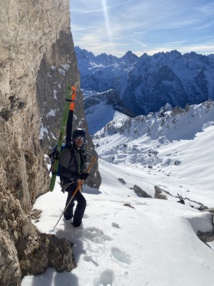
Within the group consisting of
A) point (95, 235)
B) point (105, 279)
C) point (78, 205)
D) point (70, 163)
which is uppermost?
point (70, 163)

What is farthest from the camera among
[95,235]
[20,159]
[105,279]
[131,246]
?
[20,159]

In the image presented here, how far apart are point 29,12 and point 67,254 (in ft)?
28.3

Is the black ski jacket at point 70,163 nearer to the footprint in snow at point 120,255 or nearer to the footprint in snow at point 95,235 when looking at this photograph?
the footprint in snow at point 95,235

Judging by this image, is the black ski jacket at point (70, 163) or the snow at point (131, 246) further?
the black ski jacket at point (70, 163)

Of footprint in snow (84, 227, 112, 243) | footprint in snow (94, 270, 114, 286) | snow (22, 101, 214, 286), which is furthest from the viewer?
footprint in snow (84, 227, 112, 243)

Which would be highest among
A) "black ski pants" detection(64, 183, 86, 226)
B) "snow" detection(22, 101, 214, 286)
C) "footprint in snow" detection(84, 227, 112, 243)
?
"black ski pants" detection(64, 183, 86, 226)

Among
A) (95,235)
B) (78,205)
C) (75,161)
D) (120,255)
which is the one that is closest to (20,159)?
(75,161)

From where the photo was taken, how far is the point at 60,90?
276ft

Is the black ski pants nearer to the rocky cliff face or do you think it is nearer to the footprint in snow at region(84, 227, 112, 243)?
the footprint in snow at region(84, 227, 112, 243)

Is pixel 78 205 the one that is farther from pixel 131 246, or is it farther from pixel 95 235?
pixel 131 246

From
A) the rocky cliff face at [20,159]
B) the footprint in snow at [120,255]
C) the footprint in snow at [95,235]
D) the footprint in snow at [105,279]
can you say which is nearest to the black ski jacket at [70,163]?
the rocky cliff face at [20,159]

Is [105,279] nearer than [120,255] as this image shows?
Yes

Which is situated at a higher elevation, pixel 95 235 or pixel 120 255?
pixel 95 235

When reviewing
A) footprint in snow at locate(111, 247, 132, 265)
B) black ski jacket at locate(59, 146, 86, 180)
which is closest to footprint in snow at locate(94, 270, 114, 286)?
Result: footprint in snow at locate(111, 247, 132, 265)
